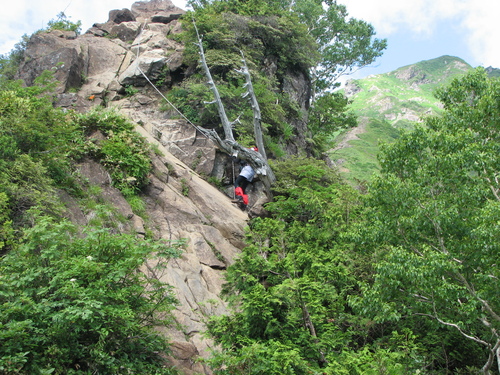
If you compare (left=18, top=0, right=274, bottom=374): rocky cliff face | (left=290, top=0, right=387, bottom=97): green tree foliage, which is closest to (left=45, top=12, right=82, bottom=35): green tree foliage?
(left=18, top=0, right=274, bottom=374): rocky cliff face

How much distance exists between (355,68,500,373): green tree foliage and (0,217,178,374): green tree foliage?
188 inches

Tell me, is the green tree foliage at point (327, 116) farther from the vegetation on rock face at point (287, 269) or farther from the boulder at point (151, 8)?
the vegetation on rock face at point (287, 269)

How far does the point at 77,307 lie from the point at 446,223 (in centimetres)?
720

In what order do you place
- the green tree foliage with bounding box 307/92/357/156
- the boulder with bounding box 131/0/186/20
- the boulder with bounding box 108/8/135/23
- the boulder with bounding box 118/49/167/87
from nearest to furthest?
the boulder with bounding box 118/49/167/87, the boulder with bounding box 108/8/135/23, the green tree foliage with bounding box 307/92/357/156, the boulder with bounding box 131/0/186/20

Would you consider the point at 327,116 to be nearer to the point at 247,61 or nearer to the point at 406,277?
the point at 247,61

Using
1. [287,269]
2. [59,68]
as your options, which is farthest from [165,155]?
[287,269]

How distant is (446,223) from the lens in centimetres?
886

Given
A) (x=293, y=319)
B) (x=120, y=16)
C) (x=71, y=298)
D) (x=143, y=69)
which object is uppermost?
(x=120, y=16)

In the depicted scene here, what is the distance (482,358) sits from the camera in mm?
10258

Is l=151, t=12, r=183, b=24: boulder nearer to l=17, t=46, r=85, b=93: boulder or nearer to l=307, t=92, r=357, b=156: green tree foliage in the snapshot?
l=17, t=46, r=85, b=93: boulder

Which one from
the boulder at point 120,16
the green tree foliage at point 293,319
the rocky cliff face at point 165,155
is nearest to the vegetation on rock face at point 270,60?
the rocky cliff face at point 165,155

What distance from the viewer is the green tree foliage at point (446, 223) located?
27.0ft

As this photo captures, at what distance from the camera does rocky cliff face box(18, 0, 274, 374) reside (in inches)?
420

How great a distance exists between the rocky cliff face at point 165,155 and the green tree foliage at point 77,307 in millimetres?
1531
